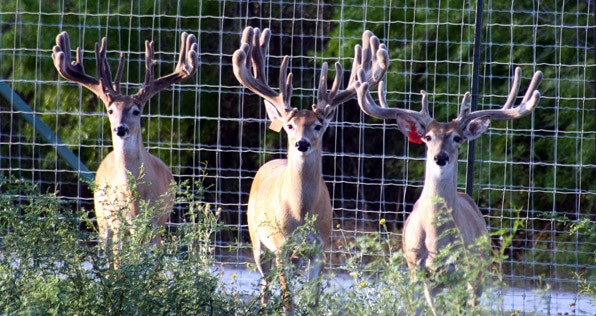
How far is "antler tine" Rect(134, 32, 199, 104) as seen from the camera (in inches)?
327

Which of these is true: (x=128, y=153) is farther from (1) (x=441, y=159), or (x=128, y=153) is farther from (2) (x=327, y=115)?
(1) (x=441, y=159)

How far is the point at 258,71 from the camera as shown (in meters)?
8.03

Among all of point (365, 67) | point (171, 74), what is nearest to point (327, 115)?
point (365, 67)

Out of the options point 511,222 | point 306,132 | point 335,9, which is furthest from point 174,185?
point 335,9

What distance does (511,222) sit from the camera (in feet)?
29.4

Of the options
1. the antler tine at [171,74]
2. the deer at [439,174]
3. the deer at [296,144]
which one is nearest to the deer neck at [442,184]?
the deer at [439,174]

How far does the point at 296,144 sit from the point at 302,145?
2.0 inches

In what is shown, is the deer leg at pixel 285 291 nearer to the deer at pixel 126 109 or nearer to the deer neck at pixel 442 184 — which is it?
the deer neck at pixel 442 184

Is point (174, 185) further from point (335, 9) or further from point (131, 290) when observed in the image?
point (335, 9)

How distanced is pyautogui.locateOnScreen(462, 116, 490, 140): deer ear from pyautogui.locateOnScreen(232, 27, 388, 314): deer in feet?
2.56

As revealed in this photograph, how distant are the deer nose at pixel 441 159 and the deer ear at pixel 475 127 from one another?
13.1 inches

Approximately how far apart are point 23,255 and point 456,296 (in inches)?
90.6

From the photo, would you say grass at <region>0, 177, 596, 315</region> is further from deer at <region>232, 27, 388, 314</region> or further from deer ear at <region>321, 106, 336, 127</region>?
deer ear at <region>321, 106, 336, 127</region>

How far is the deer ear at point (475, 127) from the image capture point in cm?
710
